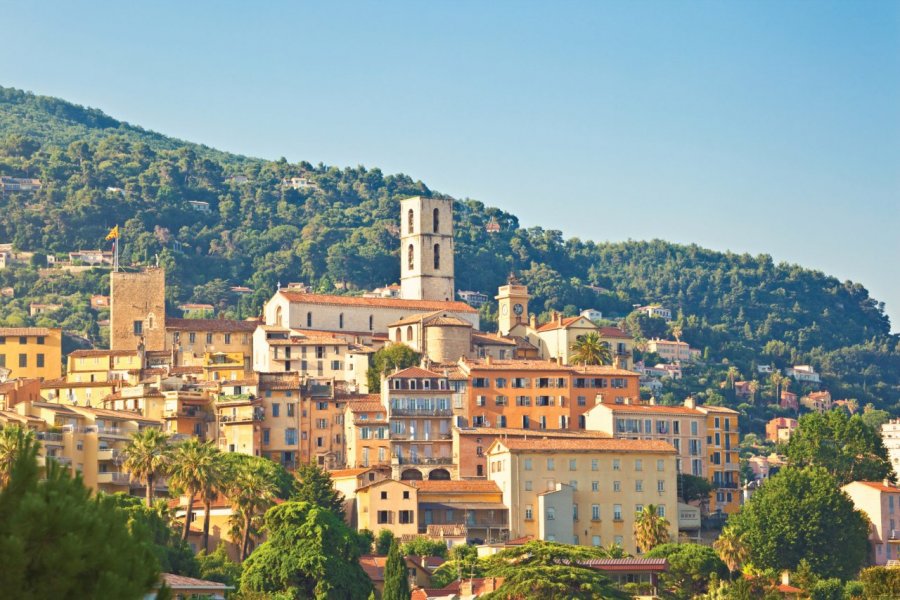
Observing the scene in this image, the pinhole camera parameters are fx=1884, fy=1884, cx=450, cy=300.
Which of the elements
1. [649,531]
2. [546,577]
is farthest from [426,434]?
[546,577]

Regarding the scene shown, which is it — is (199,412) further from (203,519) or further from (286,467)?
(203,519)

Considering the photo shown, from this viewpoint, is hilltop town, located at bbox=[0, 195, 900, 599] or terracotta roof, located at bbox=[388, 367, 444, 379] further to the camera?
terracotta roof, located at bbox=[388, 367, 444, 379]

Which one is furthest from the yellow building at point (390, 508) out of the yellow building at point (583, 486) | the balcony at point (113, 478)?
the balcony at point (113, 478)

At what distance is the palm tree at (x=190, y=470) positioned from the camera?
2904 inches

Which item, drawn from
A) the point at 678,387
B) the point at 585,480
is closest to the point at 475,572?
the point at 585,480

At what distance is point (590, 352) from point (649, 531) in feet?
75.3

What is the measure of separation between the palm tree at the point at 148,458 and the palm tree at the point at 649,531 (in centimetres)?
2112

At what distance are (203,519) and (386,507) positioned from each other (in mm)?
8504

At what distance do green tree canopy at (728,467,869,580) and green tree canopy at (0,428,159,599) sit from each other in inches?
2439

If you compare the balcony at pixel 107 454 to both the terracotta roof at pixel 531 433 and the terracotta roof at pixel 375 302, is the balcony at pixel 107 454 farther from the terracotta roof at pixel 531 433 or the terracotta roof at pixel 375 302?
the terracotta roof at pixel 375 302

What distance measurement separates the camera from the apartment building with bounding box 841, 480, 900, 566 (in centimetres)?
9444

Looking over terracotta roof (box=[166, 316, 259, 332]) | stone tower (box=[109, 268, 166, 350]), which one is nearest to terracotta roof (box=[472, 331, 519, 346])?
terracotta roof (box=[166, 316, 259, 332])

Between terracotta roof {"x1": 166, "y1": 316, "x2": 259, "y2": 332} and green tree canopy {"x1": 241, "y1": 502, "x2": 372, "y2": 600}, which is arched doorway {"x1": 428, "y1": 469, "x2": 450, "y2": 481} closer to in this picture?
green tree canopy {"x1": 241, "y1": 502, "x2": 372, "y2": 600}

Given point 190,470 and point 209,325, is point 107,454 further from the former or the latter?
point 209,325
